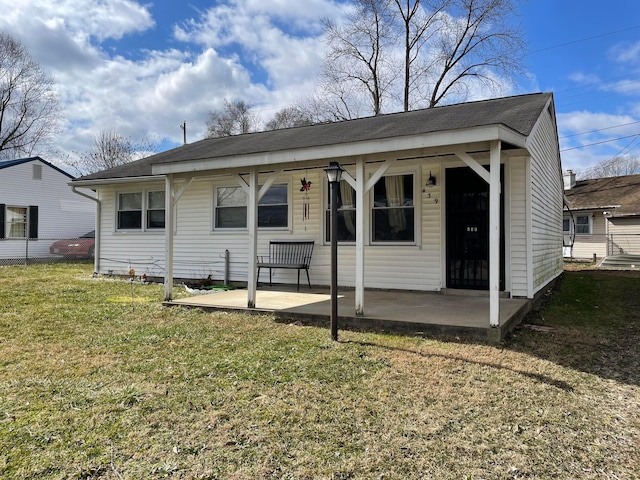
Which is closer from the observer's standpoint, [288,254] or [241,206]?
[288,254]

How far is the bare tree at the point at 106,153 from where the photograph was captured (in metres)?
28.1

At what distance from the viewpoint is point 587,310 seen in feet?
21.2

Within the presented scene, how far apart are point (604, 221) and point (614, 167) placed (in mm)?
22564

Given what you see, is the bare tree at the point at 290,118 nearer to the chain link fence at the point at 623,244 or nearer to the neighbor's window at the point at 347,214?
the chain link fence at the point at 623,244

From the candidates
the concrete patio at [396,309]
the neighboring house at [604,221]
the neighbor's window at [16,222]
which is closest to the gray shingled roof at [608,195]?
the neighboring house at [604,221]

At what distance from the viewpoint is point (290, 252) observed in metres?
8.24

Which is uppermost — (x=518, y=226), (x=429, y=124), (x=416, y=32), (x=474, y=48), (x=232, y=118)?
(x=416, y=32)

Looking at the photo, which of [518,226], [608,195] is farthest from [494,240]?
[608,195]

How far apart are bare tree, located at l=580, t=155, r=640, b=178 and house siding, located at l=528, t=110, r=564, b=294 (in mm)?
30677

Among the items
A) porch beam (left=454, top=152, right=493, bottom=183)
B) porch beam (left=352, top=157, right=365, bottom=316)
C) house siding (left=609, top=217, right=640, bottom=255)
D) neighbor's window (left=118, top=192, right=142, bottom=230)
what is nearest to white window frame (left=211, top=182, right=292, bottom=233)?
neighbor's window (left=118, top=192, right=142, bottom=230)

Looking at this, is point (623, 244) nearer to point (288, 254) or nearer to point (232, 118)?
point (288, 254)

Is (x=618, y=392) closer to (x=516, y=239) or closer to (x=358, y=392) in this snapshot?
(x=358, y=392)

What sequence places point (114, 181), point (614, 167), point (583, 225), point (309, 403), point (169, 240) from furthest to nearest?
point (614, 167)
point (583, 225)
point (114, 181)
point (169, 240)
point (309, 403)

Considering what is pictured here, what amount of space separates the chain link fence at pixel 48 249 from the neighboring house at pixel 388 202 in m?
8.09
